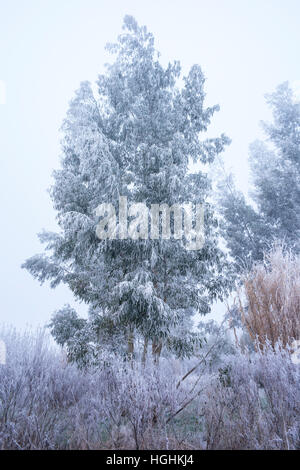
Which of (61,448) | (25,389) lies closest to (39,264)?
(25,389)

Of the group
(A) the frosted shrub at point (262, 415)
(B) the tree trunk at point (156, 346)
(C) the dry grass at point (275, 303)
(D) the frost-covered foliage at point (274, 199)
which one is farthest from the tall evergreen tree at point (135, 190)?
(D) the frost-covered foliage at point (274, 199)

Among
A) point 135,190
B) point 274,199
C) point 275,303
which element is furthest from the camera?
point 274,199

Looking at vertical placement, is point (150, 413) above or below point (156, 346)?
below

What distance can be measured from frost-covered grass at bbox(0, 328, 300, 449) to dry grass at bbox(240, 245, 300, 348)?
1.01 meters

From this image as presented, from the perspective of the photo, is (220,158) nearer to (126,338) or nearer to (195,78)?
(195,78)

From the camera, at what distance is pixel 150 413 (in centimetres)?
237

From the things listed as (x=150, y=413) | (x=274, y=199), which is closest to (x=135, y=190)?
(x=150, y=413)

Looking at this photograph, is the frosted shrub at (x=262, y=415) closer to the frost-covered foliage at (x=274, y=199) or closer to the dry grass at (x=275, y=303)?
the dry grass at (x=275, y=303)

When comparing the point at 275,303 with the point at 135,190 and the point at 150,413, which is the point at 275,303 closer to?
the point at 150,413

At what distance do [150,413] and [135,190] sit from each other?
586 centimetres

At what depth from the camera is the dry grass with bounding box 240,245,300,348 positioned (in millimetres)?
3898
